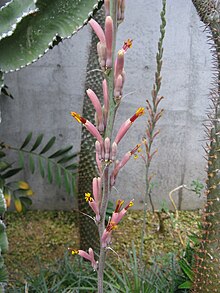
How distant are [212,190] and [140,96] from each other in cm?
183

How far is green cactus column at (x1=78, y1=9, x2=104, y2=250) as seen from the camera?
7.77 feet

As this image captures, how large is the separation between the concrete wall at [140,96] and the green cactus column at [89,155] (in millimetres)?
879

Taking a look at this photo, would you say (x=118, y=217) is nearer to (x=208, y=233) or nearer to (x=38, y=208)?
(x=208, y=233)

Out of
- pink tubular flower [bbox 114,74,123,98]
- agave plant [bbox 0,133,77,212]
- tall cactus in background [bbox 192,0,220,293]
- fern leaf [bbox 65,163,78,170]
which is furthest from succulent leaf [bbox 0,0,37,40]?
fern leaf [bbox 65,163,78,170]

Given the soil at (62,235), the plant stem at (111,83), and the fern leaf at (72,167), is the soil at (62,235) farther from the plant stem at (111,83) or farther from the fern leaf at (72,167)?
the plant stem at (111,83)

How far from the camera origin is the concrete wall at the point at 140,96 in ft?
10.5

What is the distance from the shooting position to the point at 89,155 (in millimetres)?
2447

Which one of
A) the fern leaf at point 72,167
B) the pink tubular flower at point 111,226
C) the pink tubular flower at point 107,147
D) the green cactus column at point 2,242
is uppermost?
the pink tubular flower at point 107,147

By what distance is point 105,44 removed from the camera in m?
0.94

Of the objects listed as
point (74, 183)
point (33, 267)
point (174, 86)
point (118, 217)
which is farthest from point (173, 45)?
point (118, 217)

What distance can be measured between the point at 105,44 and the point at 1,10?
96 centimetres

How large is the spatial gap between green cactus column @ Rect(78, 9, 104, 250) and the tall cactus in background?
0.82m

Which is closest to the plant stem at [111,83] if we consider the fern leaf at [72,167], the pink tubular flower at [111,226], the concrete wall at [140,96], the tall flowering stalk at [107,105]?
the tall flowering stalk at [107,105]

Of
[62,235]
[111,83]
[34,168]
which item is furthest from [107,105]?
[62,235]
